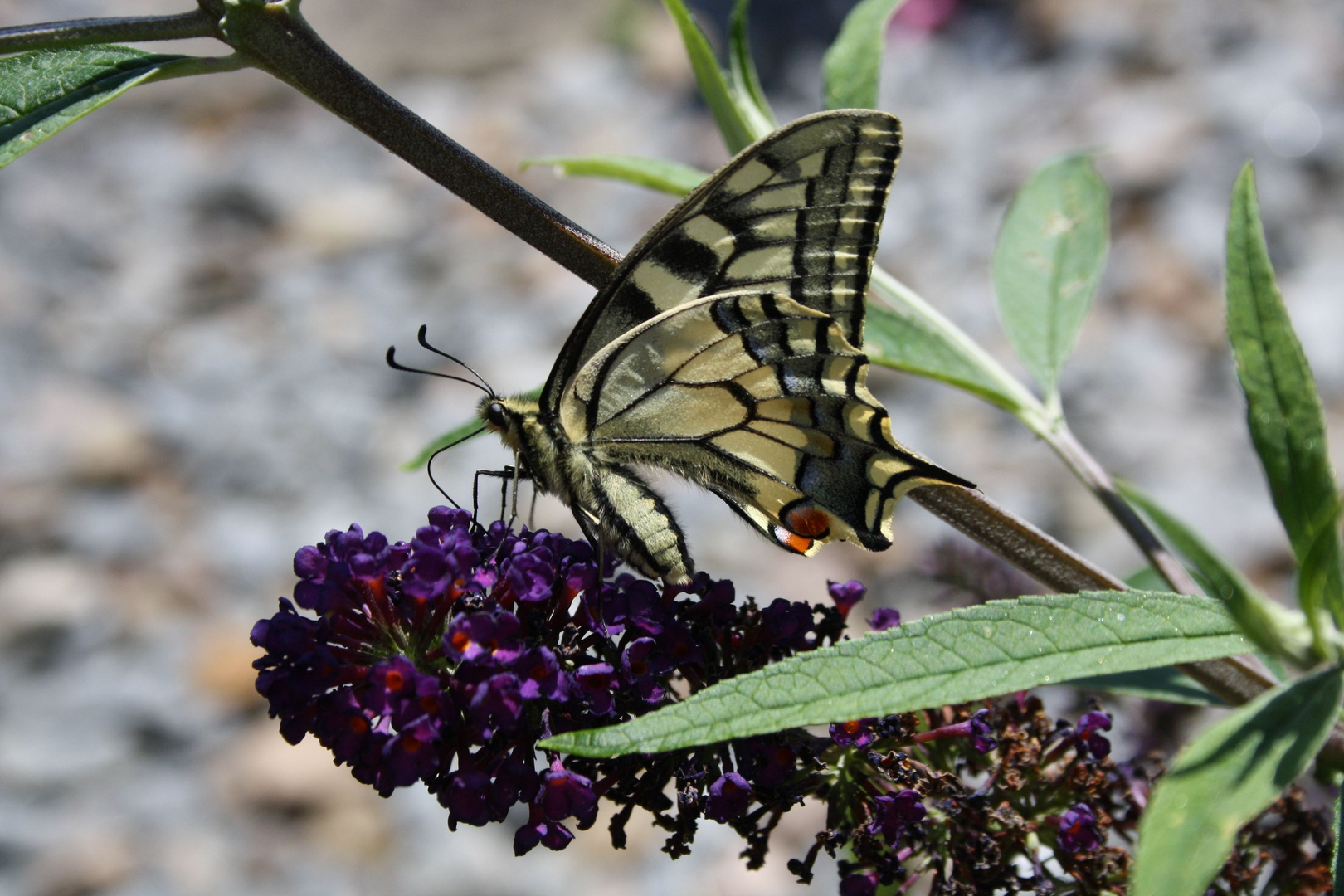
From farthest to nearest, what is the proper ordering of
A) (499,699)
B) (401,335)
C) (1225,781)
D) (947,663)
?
(401,335), (499,699), (947,663), (1225,781)

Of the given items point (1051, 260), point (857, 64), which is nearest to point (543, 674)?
point (857, 64)

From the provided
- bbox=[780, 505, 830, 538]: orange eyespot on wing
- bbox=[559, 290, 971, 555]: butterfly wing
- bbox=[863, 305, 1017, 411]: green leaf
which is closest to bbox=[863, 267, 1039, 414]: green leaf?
bbox=[863, 305, 1017, 411]: green leaf

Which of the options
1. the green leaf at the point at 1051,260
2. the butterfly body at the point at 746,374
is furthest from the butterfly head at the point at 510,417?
the green leaf at the point at 1051,260

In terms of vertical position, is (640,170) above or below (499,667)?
above

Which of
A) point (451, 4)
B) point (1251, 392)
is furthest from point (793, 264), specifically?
point (451, 4)

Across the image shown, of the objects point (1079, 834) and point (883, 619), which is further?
point (883, 619)

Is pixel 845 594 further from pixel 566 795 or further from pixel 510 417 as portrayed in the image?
pixel 510 417

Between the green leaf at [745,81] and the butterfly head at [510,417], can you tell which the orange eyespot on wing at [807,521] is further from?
the green leaf at [745,81]
